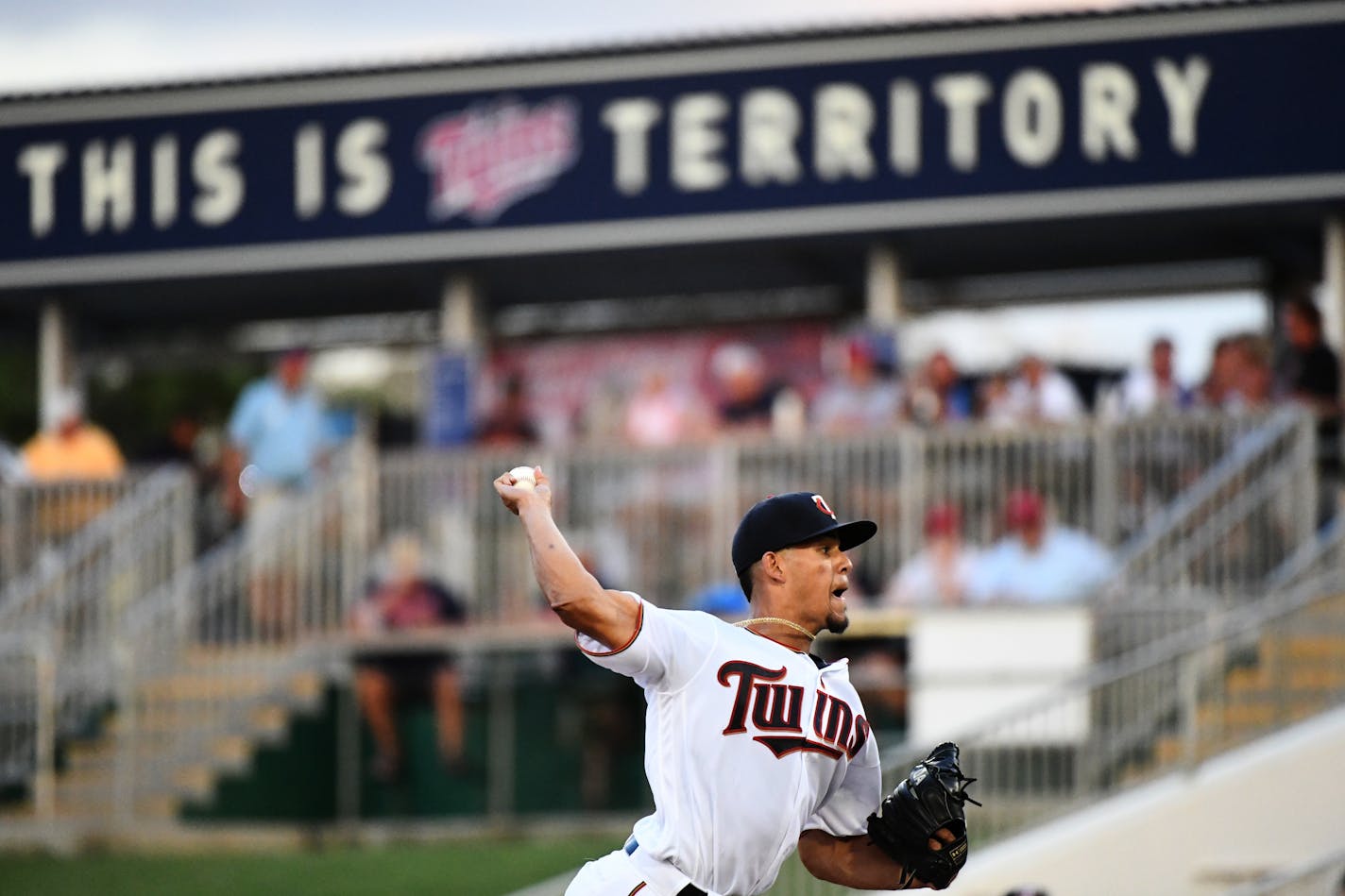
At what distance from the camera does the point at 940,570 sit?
16109mm

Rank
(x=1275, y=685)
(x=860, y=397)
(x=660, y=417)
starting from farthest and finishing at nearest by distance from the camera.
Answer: (x=660, y=417), (x=860, y=397), (x=1275, y=685)

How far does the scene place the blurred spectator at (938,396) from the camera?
16859mm

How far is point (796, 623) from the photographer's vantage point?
7047mm

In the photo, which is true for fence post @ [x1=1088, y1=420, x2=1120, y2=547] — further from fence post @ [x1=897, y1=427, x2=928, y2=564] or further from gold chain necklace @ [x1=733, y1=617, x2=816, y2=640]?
gold chain necklace @ [x1=733, y1=617, x2=816, y2=640]

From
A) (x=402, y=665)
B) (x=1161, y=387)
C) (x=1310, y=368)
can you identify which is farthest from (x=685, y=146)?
(x=1310, y=368)

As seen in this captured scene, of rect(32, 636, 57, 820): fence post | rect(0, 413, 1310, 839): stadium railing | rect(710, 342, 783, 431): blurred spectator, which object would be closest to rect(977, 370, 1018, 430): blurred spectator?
rect(0, 413, 1310, 839): stadium railing

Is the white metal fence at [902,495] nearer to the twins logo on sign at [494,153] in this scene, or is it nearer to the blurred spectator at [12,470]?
the twins logo on sign at [494,153]

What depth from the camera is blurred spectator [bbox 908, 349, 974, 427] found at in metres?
16.9

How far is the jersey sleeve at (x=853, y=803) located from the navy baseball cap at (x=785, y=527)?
0.71 metres

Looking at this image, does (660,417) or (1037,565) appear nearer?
(1037,565)

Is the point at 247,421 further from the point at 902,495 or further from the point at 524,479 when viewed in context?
the point at 524,479

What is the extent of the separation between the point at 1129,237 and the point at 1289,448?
4.28 metres

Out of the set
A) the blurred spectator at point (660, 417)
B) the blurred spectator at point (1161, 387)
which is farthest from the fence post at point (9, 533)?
the blurred spectator at point (1161, 387)

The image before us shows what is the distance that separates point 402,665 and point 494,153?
15.3 feet
